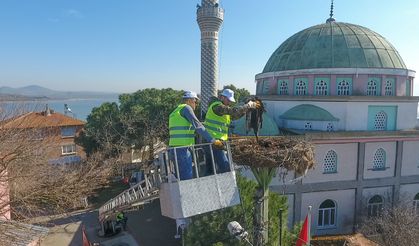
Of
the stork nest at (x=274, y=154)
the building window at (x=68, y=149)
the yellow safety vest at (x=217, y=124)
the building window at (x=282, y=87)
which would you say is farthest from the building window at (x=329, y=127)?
the building window at (x=68, y=149)

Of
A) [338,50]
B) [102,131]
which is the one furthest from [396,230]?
[102,131]

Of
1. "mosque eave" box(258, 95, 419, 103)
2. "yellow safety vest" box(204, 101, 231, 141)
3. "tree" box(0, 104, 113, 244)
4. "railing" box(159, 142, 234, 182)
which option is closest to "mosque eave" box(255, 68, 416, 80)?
"mosque eave" box(258, 95, 419, 103)

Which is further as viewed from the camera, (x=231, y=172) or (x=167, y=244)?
(x=167, y=244)

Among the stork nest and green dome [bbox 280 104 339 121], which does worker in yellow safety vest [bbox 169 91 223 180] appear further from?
green dome [bbox 280 104 339 121]

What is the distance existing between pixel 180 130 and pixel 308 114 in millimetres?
17162

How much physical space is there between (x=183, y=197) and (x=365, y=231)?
1657 centimetres

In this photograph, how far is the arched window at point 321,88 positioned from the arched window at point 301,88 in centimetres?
87

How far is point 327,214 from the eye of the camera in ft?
68.5

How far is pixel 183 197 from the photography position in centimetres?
580

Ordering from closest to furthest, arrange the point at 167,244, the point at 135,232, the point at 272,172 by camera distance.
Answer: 1. the point at 272,172
2. the point at 167,244
3. the point at 135,232

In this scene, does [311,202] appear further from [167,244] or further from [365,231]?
[167,244]

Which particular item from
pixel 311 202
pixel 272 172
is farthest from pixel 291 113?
pixel 272 172

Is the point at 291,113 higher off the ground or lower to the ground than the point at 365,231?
higher

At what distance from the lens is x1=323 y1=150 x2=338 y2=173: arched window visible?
20.3 m
